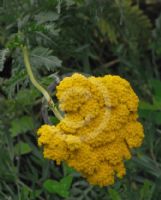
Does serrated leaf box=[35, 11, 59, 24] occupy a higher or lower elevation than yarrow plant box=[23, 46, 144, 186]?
higher

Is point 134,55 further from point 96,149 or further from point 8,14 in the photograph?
point 96,149

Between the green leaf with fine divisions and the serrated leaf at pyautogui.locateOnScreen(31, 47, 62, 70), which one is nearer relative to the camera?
the serrated leaf at pyautogui.locateOnScreen(31, 47, 62, 70)

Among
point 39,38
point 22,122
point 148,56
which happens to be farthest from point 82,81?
point 148,56

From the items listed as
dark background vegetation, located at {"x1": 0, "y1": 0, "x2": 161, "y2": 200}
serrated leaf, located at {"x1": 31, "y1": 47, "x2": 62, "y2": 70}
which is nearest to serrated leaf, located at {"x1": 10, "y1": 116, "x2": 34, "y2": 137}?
dark background vegetation, located at {"x1": 0, "y1": 0, "x2": 161, "y2": 200}

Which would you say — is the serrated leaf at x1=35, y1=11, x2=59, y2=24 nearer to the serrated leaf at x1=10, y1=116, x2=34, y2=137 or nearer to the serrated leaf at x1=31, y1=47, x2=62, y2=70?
the serrated leaf at x1=31, y1=47, x2=62, y2=70

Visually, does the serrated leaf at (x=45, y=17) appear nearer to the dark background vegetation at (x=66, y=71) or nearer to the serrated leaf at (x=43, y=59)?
the dark background vegetation at (x=66, y=71)

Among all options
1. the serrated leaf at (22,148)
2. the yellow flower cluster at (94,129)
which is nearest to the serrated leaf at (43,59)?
the yellow flower cluster at (94,129)
